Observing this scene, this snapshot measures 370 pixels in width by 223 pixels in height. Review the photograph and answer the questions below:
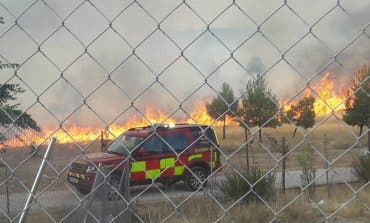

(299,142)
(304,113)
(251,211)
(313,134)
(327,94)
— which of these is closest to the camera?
(327,94)

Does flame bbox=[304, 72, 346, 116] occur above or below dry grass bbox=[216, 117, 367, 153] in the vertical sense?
above

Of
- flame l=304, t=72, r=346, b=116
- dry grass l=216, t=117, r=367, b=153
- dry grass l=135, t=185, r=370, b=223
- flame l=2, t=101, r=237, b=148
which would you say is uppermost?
flame l=2, t=101, r=237, b=148

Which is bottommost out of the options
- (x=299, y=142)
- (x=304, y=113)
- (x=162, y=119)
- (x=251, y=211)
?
(x=251, y=211)


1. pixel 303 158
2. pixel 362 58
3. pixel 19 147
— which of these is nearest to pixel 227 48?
pixel 362 58

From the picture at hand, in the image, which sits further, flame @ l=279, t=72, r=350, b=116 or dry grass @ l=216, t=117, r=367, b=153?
dry grass @ l=216, t=117, r=367, b=153

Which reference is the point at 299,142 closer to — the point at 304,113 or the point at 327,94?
the point at 327,94

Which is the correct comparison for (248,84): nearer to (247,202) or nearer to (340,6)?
(340,6)

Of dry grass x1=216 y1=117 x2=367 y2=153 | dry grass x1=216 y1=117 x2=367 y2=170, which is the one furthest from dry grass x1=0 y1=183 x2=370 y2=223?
dry grass x1=216 y1=117 x2=367 y2=153

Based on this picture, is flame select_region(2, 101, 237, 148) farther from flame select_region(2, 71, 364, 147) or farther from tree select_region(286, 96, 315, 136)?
tree select_region(286, 96, 315, 136)

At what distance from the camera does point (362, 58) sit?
1.99m

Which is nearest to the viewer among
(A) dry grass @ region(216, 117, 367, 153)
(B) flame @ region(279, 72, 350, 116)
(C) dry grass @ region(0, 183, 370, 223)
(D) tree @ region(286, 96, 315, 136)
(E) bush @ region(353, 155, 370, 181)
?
(B) flame @ region(279, 72, 350, 116)

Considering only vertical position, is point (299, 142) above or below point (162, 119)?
below

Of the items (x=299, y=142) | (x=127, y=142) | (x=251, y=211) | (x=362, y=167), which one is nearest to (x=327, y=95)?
(x=299, y=142)

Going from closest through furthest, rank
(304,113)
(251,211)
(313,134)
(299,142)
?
(299,142) < (313,134) < (304,113) < (251,211)
